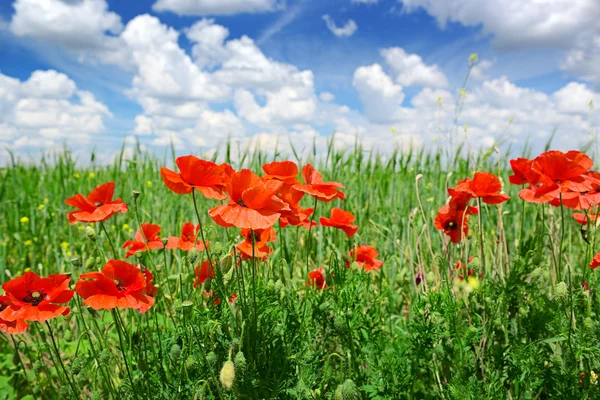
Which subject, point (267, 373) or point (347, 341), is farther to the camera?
point (347, 341)

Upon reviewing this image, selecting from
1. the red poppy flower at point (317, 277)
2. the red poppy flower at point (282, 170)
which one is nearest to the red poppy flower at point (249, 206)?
the red poppy flower at point (282, 170)

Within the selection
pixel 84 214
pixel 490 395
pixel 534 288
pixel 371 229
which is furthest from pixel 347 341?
pixel 371 229

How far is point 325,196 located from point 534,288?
95cm

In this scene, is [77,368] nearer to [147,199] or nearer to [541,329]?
[541,329]

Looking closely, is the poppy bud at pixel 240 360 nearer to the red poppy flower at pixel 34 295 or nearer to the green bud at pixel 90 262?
the red poppy flower at pixel 34 295

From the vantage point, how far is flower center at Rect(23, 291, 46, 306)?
4.94ft

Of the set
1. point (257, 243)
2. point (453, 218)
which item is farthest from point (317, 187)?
point (453, 218)

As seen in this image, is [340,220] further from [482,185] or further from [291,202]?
[482,185]

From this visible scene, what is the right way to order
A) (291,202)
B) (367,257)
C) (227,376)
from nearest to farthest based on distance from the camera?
1. (227,376)
2. (291,202)
3. (367,257)

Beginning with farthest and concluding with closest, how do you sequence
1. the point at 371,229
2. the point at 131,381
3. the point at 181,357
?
1. the point at 371,229
2. the point at 181,357
3. the point at 131,381

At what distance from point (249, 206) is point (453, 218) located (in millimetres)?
1147

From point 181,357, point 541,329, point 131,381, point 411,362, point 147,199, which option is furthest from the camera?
point 147,199

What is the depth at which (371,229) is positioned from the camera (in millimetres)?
3508

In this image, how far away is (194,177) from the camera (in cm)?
140
